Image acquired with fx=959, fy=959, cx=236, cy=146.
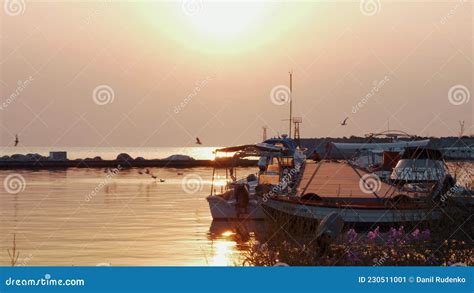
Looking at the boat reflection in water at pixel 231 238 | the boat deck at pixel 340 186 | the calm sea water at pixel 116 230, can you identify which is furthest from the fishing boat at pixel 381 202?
the calm sea water at pixel 116 230

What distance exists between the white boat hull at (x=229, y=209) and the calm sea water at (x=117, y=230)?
2.28 feet

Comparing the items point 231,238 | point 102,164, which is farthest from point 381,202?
point 102,164

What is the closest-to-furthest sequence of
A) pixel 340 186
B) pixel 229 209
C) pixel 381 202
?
pixel 381 202, pixel 229 209, pixel 340 186

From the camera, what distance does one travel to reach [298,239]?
2184cm

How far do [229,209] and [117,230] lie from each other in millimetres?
6128

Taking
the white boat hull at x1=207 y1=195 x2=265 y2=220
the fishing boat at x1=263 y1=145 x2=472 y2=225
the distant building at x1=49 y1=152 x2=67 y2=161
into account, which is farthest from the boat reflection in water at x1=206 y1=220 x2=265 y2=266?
the distant building at x1=49 y1=152 x2=67 y2=161

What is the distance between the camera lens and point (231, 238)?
4088 centimetres

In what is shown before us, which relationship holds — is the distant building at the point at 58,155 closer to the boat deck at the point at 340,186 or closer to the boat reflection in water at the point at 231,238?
the boat deck at the point at 340,186

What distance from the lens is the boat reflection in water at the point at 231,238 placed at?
32.6m

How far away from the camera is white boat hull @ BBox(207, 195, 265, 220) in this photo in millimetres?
46875

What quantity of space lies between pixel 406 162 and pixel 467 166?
94.4 ft

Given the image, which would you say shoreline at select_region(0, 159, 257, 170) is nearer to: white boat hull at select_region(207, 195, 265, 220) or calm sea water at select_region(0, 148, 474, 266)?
calm sea water at select_region(0, 148, 474, 266)

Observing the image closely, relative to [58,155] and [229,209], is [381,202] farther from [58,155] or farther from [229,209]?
[58,155]
